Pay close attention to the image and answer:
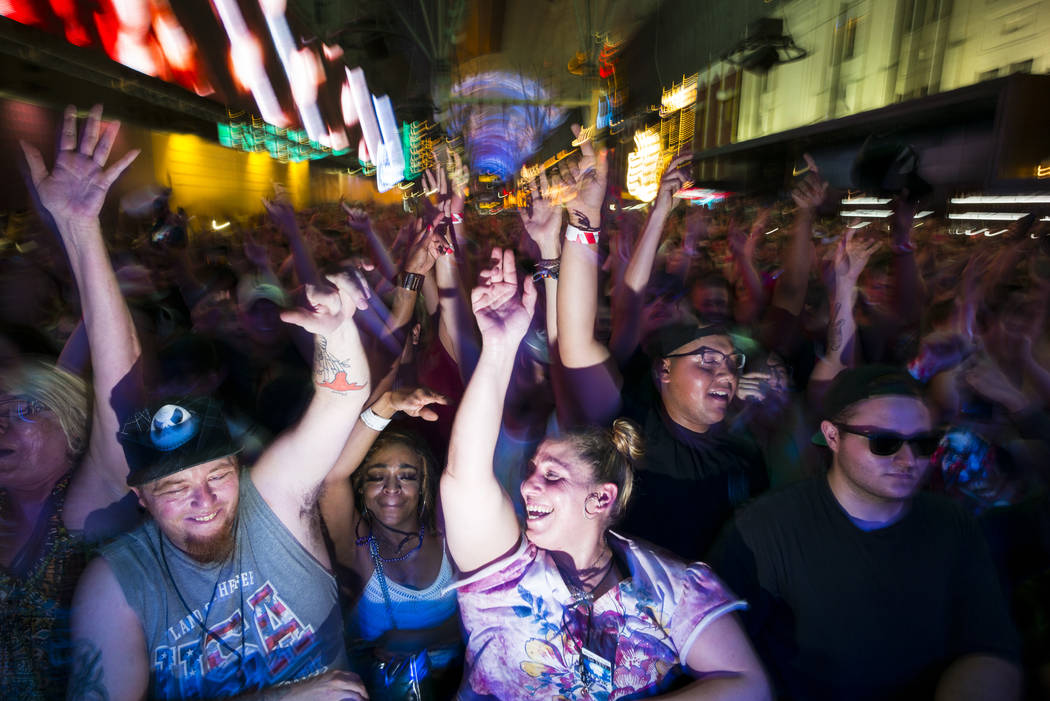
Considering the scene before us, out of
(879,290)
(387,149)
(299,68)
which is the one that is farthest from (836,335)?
(387,149)

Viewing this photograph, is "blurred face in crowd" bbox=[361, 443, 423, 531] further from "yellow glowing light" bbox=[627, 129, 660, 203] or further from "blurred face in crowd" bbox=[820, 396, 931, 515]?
"yellow glowing light" bbox=[627, 129, 660, 203]

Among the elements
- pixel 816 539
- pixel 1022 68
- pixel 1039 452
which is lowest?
pixel 816 539

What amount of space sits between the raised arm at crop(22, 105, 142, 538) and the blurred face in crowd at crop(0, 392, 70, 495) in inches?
2.8

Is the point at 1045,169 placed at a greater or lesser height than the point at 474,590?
greater

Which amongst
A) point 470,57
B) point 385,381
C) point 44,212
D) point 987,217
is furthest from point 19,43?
point 470,57

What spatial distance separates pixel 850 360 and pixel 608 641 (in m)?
1.92

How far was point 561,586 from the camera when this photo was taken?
1542 mm

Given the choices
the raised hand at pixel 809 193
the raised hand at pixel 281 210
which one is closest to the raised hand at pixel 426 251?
the raised hand at pixel 281 210

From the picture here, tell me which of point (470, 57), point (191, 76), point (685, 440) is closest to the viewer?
point (685, 440)

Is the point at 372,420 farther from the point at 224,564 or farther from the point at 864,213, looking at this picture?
the point at 864,213

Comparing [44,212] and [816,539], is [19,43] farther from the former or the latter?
[816,539]

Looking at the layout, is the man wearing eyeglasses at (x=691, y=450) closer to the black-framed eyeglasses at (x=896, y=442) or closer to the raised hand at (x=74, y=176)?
the black-framed eyeglasses at (x=896, y=442)

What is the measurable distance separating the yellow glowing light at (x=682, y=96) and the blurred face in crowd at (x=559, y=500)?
1777cm

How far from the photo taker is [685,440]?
6.72 feet
